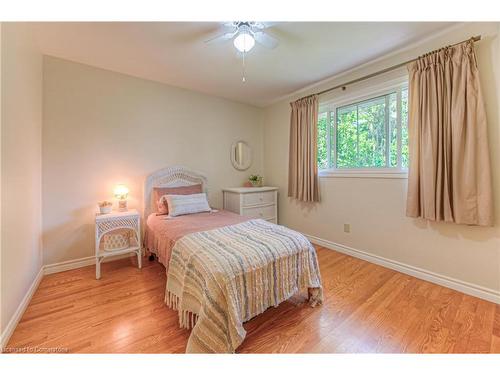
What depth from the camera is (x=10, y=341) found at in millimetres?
1332

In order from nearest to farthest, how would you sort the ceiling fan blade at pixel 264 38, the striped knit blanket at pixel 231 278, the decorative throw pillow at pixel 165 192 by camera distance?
the striped knit blanket at pixel 231 278, the ceiling fan blade at pixel 264 38, the decorative throw pillow at pixel 165 192

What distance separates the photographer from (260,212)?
11.0ft

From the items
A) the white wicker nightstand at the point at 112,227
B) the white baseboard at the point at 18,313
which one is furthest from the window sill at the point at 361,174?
the white baseboard at the point at 18,313

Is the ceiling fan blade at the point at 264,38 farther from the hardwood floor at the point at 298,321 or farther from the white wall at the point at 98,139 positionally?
the hardwood floor at the point at 298,321

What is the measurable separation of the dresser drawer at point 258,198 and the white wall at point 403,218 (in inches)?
12.2

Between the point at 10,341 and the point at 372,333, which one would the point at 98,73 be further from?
the point at 372,333

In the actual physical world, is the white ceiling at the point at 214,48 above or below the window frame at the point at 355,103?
above

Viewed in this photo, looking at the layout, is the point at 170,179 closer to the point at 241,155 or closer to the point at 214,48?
the point at 241,155

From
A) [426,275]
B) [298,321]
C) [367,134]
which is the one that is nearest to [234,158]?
[367,134]

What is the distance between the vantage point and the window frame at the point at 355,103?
224 cm

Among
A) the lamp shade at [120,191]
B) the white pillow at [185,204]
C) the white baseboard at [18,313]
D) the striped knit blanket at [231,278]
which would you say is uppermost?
the lamp shade at [120,191]

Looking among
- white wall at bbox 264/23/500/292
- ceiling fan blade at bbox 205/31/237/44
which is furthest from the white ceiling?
white wall at bbox 264/23/500/292

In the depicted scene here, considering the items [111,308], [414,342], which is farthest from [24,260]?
[414,342]

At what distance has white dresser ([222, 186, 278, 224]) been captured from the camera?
3161mm
